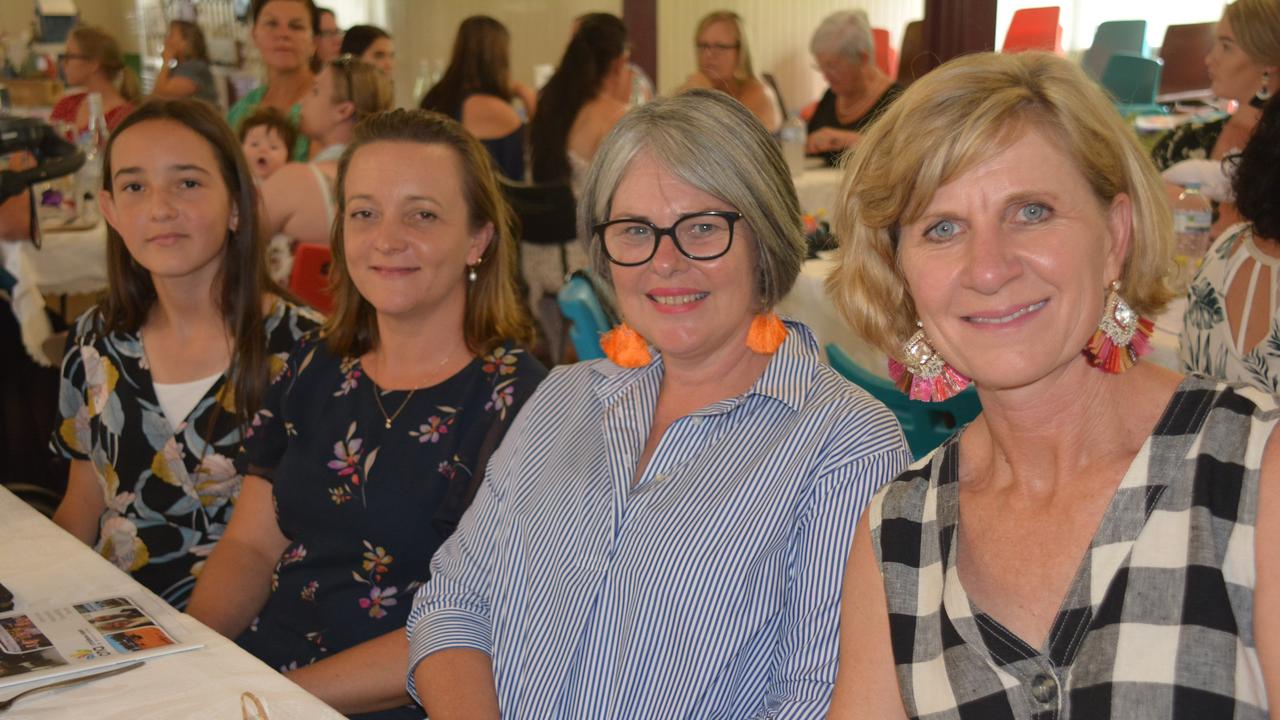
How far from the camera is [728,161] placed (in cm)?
173

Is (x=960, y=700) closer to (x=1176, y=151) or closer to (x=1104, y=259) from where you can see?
(x=1104, y=259)

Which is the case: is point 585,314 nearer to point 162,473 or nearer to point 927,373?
point 162,473

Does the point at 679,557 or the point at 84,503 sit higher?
the point at 679,557

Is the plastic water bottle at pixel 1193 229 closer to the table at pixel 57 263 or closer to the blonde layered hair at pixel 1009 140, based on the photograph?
the blonde layered hair at pixel 1009 140

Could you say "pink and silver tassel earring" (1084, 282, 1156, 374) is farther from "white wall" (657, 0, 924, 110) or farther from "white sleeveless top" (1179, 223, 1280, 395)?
"white wall" (657, 0, 924, 110)

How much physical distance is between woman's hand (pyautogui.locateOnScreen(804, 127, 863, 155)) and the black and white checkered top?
16.6 feet

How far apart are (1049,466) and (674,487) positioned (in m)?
0.53

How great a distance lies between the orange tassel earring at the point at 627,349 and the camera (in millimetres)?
1883

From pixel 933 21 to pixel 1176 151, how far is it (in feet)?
3.97

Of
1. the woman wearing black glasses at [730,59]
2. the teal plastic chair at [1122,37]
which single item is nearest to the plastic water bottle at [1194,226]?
the teal plastic chair at [1122,37]

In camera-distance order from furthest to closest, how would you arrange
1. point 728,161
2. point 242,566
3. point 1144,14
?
point 1144,14 < point 242,566 < point 728,161

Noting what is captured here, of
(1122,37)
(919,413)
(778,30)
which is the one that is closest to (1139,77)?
(1122,37)

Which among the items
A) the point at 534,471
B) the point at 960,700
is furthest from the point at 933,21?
the point at 960,700

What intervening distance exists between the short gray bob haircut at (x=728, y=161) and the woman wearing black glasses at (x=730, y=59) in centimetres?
498
